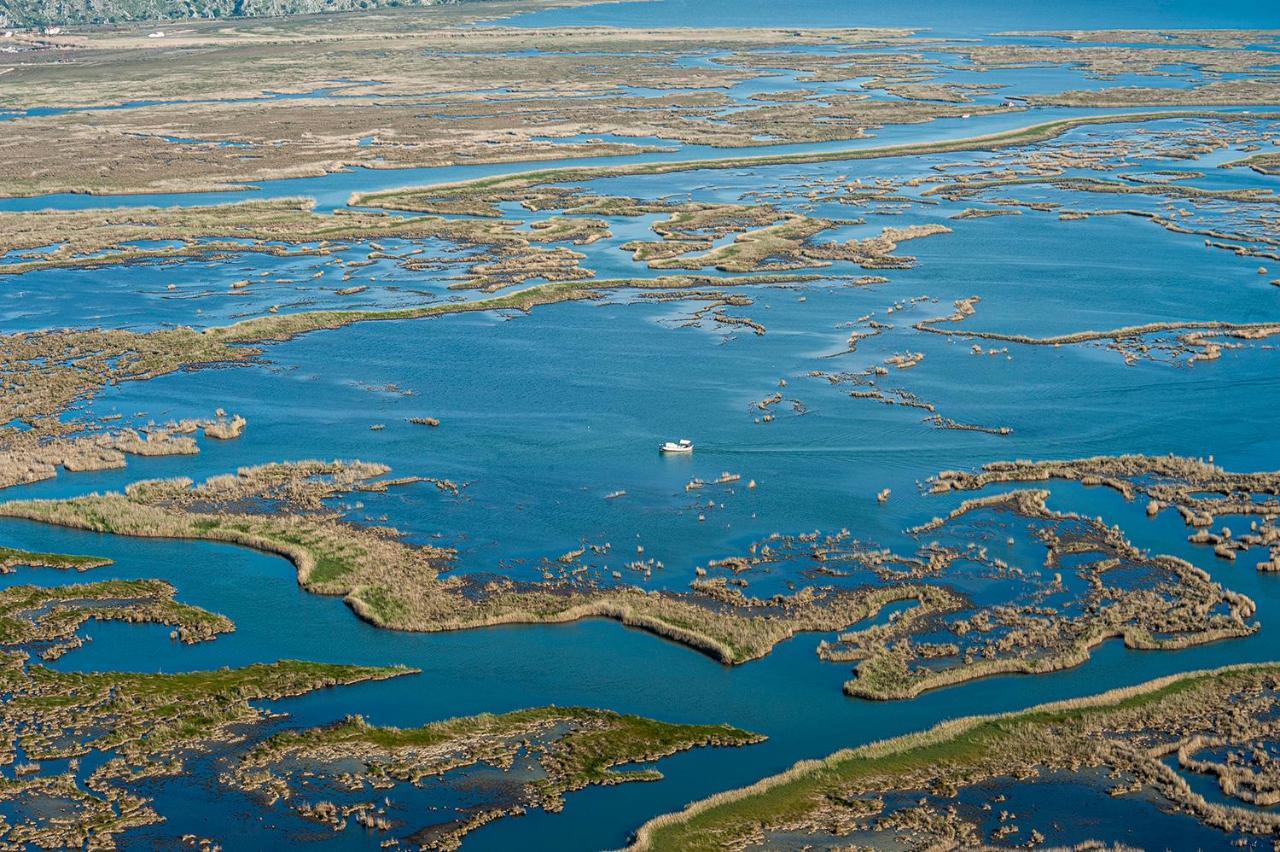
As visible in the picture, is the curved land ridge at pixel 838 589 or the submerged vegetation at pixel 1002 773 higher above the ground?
the curved land ridge at pixel 838 589

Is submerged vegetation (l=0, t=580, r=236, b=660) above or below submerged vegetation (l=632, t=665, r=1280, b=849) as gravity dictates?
above

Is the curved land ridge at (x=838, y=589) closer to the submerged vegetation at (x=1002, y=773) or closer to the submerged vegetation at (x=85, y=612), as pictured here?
the submerged vegetation at (x=1002, y=773)

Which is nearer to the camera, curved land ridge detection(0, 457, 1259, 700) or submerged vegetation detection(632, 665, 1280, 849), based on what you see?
submerged vegetation detection(632, 665, 1280, 849)

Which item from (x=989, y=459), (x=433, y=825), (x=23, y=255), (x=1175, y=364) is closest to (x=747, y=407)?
(x=989, y=459)

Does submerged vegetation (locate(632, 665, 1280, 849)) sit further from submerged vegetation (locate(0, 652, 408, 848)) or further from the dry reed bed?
submerged vegetation (locate(0, 652, 408, 848))

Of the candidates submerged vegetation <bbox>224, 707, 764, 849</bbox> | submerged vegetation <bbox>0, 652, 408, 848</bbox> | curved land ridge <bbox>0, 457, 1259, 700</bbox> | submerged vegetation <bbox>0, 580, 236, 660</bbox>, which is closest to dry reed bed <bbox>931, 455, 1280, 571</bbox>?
curved land ridge <bbox>0, 457, 1259, 700</bbox>

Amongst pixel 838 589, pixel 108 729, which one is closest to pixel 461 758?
pixel 108 729

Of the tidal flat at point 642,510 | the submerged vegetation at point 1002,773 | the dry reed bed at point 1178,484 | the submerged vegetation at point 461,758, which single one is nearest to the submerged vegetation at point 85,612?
the tidal flat at point 642,510

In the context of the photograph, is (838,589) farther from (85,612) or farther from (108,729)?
(85,612)
